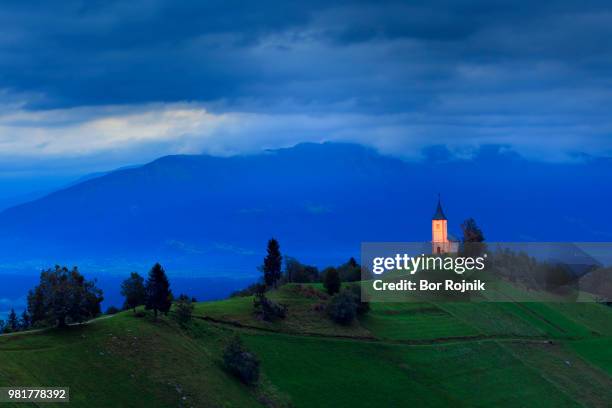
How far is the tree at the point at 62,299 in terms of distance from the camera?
88.9 meters

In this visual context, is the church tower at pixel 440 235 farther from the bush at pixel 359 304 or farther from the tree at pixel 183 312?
the tree at pixel 183 312

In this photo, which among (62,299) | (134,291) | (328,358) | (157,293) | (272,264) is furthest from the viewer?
(272,264)

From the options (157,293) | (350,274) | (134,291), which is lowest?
(157,293)

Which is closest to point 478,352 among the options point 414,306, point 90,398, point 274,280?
point 414,306

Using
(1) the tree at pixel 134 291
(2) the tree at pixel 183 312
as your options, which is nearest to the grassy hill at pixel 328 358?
(2) the tree at pixel 183 312

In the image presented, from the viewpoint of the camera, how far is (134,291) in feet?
330

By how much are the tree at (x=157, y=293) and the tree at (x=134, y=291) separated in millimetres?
935

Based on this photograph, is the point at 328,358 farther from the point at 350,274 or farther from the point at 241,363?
the point at 350,274

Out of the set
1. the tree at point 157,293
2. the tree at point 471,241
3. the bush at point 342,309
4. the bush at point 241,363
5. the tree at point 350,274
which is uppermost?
the tree at point 471,241

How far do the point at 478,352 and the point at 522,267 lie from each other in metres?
57.3

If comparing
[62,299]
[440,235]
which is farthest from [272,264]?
[440,235]

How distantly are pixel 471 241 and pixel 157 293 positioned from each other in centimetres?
9775

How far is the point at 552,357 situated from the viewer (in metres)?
125

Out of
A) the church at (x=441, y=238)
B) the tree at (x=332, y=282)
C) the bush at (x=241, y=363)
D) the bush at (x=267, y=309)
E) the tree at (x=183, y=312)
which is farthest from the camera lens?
the church at (x=441, y=238)
